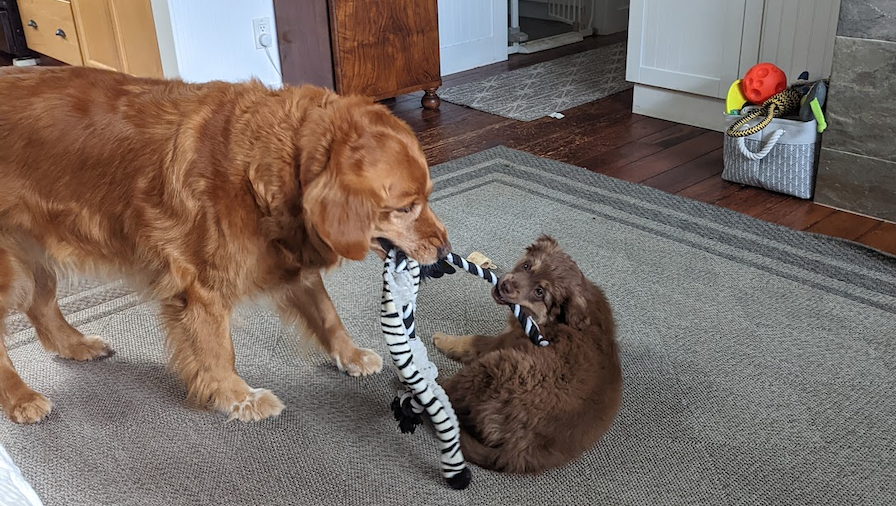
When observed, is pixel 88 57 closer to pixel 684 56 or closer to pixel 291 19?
pixel 291 19

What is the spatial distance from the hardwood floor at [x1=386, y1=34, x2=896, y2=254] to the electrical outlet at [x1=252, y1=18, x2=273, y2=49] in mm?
790

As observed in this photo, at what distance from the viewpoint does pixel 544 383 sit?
1.42m

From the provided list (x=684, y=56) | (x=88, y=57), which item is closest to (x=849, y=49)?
(x=684, y=56)

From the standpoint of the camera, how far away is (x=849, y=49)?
2467 millimetres

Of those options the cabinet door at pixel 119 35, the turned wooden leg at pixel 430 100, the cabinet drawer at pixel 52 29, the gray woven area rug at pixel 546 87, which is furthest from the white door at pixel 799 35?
the cabinet drawer at pixel 52 29

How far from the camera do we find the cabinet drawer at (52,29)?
4207 millimetres

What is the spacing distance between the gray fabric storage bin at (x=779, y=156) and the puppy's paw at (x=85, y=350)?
7.25ft

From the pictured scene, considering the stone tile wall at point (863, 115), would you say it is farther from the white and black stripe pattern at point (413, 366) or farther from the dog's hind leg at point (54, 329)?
the dog's hind leg at point (54, 329)

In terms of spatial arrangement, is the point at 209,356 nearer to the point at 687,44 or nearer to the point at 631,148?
the point at 631,148

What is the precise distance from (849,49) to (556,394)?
1.79m

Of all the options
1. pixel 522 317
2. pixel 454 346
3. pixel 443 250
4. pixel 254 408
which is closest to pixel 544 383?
pixel 522 317

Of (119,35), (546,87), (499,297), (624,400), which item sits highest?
(119,35)

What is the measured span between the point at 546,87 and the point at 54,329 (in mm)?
2990

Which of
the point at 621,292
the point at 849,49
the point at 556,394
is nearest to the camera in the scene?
the point at 556,394
